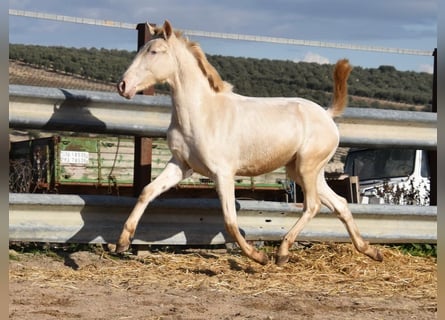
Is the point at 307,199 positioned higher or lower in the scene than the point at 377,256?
higher

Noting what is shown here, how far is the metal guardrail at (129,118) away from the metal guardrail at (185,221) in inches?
24.0

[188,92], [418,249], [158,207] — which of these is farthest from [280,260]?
[418,249]

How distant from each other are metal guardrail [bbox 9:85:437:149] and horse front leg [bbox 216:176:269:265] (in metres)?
0.87

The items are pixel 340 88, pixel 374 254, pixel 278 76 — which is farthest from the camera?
pixel 278 76

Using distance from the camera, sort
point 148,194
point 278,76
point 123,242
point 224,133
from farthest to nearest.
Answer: point 278,76
point 224,133
point 148,194
point 123,242

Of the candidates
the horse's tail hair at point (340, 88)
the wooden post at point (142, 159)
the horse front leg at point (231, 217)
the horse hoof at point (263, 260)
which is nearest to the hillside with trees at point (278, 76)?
the wooden post at point (142, 159)

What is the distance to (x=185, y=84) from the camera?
22.4ft

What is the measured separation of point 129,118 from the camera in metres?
7.07

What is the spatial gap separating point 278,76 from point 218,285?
48389 millimetres

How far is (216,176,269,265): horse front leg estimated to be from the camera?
6.53 meters

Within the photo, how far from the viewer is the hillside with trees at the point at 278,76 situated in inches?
1651

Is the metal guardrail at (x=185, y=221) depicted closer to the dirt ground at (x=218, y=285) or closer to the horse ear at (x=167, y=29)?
the dirt ground at (x=218, y=285)

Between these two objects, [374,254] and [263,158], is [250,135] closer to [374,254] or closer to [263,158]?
[263,158]

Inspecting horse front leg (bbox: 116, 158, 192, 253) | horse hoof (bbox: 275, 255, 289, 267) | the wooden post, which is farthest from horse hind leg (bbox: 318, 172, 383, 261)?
the wooden post
